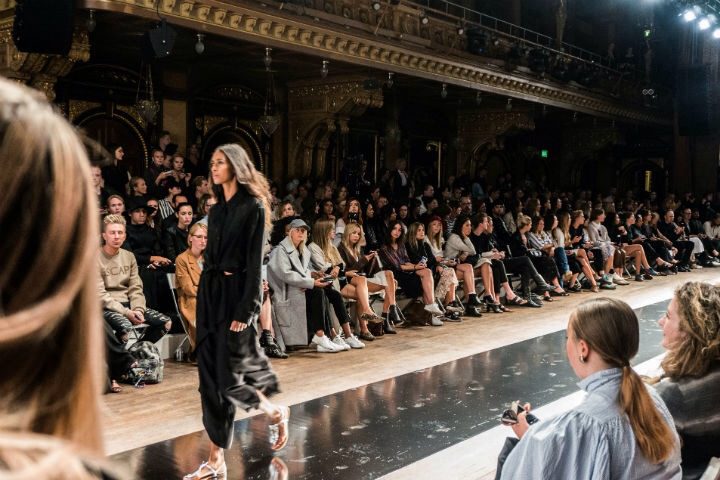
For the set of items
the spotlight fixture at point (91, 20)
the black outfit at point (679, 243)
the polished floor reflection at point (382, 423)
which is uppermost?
the spotlight fixture at point (91, 20)

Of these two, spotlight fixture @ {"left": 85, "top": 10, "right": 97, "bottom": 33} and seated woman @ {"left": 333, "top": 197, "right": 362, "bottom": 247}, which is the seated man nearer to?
spotlight fixture @ {"left": 85, "top": 10, "right": 97, "bottom": 33}

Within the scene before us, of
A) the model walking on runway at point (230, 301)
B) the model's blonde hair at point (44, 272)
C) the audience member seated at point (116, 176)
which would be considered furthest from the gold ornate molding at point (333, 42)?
the model's blonde hair at point (44, 272)

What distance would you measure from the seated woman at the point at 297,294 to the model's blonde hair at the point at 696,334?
458 centimetres

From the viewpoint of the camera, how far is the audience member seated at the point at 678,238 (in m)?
15.1

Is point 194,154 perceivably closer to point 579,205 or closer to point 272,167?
point 272,167

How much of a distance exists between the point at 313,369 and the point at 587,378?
4.24 metres

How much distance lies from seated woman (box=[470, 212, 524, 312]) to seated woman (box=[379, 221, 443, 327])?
1568mm

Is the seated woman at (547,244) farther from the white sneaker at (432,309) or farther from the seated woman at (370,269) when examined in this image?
the seated woman at (370,269)

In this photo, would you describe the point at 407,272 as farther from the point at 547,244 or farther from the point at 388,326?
the point at 547,244

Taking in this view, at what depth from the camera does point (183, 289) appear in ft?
19.9

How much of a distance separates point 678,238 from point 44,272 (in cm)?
1638

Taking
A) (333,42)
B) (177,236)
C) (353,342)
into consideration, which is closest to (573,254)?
(333,42)

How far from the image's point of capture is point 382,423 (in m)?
4.60

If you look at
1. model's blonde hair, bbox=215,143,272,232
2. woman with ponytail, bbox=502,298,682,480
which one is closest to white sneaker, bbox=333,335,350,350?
model's blonde hair, bbox=215,143,272,232
